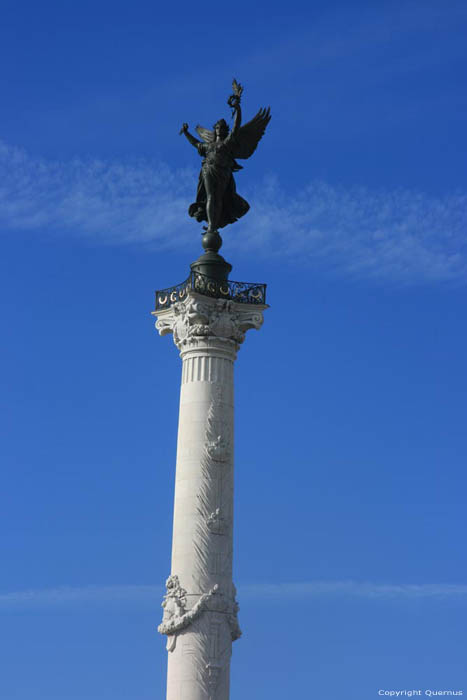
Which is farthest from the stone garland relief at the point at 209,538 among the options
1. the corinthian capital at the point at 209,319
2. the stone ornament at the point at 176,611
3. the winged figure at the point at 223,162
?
the winged figure at the point at 223,162

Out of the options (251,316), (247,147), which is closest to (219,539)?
(251,316)

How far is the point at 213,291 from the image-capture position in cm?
4647

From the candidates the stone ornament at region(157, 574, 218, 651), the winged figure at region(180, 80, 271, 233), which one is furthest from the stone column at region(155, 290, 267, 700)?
the winged figure at region(180, 80, 271, 233)

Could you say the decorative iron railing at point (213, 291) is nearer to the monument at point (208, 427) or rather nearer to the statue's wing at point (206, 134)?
the monument at point (208, 427)

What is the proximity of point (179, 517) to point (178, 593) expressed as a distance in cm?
268

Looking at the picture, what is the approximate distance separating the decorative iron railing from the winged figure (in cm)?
280

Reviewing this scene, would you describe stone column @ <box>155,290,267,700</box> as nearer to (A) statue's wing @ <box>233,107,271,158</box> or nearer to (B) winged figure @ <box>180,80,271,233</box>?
(B) winged figure @ <box>180,80,271,233</box>

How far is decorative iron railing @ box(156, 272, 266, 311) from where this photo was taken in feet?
152

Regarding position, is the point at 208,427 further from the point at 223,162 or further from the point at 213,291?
the point at 223,162

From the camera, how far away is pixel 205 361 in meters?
45.7

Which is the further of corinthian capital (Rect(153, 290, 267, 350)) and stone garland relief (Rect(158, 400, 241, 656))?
corinthian capital (Rect(153, 290, 267, 350))

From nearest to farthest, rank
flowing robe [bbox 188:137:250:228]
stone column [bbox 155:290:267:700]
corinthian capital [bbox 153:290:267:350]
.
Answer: stone column [bbox 155:290:267:700] < corinthian capital [bbox 153:290:267:350] < flowing robe [bbox 188:137:250:228]

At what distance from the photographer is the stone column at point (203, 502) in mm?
42094

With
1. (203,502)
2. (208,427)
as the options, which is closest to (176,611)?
(203,502)
